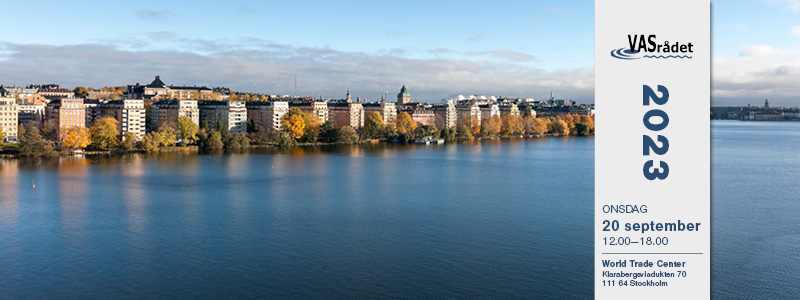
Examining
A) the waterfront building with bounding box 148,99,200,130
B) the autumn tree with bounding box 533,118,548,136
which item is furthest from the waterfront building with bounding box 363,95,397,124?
the waterfront building with bounding box 148,99,200,130

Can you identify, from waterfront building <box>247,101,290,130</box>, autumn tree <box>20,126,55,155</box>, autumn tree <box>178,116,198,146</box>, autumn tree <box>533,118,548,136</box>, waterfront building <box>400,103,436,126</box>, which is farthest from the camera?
waterfront building <box>400,103,436,126</box>

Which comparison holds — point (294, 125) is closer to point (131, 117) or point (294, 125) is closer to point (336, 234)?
point (131, 117)

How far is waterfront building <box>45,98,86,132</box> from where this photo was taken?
76.9 feet

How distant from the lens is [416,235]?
7992 mm

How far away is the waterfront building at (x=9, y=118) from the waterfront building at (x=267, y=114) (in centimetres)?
937

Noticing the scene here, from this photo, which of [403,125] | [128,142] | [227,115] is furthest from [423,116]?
[128,142]

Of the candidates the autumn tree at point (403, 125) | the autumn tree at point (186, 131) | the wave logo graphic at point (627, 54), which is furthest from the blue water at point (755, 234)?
the autumn tree at point (186, 131)

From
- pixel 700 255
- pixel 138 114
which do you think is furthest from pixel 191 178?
pixel 700 255

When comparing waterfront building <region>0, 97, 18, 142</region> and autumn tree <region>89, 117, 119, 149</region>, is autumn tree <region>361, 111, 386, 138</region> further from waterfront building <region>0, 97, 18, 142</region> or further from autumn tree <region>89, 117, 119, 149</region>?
waterfront building <region>0, 97, 18, 142</region>

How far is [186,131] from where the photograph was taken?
72.4 feet

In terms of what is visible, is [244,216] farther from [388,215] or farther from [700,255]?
[700,255]

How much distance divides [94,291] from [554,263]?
4523 mm

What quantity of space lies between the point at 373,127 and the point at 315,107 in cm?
437

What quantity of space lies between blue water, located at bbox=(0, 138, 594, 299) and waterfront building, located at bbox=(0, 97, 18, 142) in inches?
294
